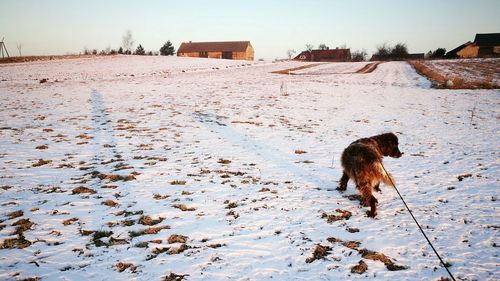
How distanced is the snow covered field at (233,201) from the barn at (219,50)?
9355cm

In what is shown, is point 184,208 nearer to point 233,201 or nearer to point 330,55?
point 233,201

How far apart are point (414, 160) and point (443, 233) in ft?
13.4

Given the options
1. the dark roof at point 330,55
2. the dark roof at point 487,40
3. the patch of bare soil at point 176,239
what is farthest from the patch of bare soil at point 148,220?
the dark roof at point 487,40

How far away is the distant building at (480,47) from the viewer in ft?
299

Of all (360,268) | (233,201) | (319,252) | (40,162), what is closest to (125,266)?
(233,201)

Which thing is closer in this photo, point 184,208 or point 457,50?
point 184,208

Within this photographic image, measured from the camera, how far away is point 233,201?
19.2 ft

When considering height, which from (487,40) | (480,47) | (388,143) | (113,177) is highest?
(487,40)

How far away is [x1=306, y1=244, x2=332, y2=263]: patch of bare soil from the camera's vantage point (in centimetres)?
418

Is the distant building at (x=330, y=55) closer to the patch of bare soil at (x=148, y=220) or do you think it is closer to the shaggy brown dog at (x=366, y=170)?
the shaggy brown dog at (x=366, y=170)

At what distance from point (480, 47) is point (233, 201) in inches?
4735

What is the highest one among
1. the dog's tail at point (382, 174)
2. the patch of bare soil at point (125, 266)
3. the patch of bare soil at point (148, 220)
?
the dog's tail at point (382, 174)

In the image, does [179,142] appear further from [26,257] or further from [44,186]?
[26,257]

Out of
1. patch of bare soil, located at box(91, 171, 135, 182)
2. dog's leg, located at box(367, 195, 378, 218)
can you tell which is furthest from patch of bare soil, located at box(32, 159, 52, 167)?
dog's leg, located at box(367, 195, 378, 218)
